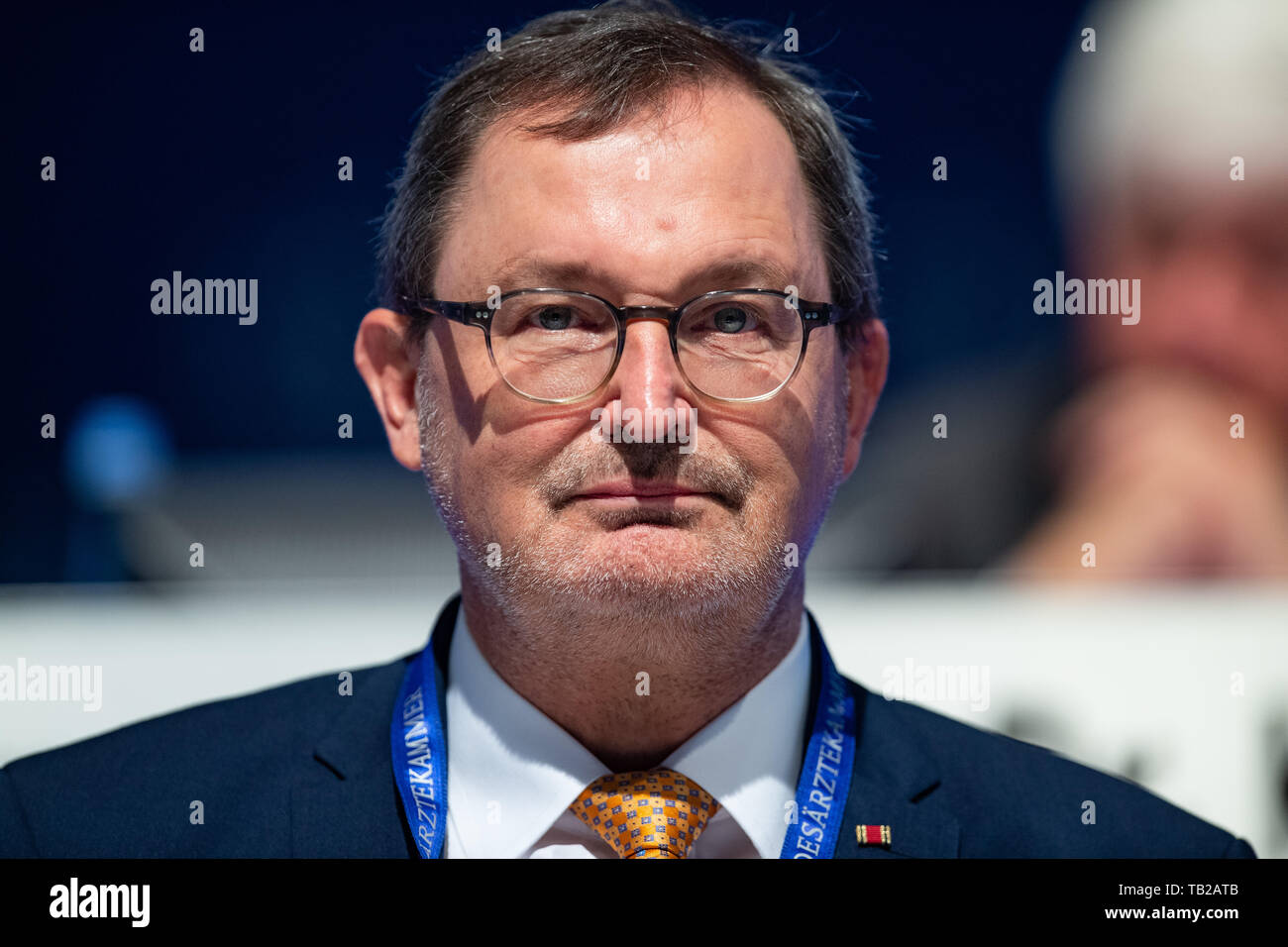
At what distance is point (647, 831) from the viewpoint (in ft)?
6.93

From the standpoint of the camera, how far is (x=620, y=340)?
79.9 inches

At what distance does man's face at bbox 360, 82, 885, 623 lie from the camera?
2033mm

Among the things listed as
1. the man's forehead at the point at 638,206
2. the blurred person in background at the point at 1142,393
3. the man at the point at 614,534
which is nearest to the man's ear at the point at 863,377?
the man at the point at 614,534

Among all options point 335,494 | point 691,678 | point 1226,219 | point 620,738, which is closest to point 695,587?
point 691,678

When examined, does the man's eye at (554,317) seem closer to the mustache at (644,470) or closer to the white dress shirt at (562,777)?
the mustache at (644,470)

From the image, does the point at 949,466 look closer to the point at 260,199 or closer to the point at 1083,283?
the point at 1083,283

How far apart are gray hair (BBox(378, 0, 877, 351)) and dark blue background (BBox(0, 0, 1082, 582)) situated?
60 cm

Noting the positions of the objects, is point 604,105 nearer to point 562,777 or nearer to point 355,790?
point 562,777

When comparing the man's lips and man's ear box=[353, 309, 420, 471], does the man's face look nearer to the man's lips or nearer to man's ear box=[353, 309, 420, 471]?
the man's lips

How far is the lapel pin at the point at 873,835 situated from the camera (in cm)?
222

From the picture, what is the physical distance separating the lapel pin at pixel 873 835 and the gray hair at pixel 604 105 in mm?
1047

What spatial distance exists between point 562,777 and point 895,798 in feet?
2.28

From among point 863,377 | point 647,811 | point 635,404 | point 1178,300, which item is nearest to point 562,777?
point 647,811

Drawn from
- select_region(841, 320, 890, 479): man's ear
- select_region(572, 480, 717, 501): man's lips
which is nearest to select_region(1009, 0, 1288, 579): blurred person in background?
select_region(841, 320, 890, 479): man's ear
